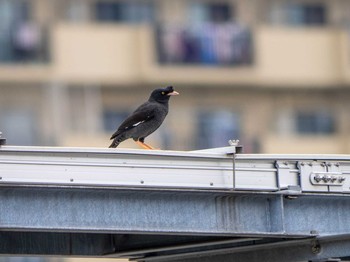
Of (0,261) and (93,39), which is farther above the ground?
(93,39)

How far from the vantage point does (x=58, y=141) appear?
52.6 metres

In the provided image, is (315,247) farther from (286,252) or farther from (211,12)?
(211,12)

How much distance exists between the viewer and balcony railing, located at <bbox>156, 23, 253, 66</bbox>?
55.5m

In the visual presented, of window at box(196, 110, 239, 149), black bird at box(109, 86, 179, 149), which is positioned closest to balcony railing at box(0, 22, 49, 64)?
window at box(196, 110, 239, 149)

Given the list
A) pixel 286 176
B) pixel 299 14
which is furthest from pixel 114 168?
pixel 299 14

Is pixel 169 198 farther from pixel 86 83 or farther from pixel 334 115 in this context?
pixel 334 115

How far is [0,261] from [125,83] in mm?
9287

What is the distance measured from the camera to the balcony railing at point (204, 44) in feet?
182

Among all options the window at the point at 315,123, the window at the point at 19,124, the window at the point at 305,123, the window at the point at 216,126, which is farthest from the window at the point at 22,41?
the window at the point at 315,123

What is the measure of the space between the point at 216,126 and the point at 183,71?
78.6 inches

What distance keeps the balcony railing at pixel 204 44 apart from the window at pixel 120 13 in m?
1.95

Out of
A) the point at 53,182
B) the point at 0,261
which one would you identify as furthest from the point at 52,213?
the point at 0,261

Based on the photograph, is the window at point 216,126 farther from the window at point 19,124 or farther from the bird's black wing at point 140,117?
the bird's black wing at point 140,117

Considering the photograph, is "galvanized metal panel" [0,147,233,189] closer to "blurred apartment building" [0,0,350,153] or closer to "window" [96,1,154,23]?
"blurred apartment building" [0,0,350,153]
